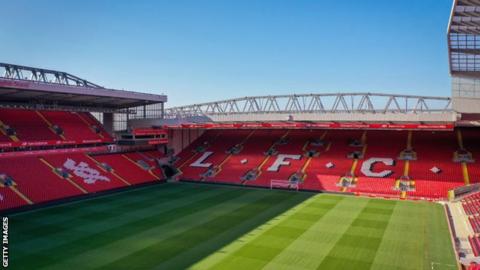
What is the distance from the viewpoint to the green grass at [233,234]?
17.4m

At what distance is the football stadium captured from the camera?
1873cm

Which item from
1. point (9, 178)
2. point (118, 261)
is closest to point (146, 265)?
point (118, 261)

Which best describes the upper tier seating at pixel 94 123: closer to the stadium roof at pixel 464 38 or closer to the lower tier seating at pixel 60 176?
the lower tier seating at pixel 60 176

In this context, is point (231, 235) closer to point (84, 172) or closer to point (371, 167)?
point (84, 172)

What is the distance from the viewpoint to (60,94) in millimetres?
33531

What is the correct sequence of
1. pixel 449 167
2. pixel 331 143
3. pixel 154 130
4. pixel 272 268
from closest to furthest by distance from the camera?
pixel 272 268 → pixel 449 167 → pixel 331 143 → pixel 154 130

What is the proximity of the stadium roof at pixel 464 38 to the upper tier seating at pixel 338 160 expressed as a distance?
7953 mm

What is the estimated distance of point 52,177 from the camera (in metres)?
31.6

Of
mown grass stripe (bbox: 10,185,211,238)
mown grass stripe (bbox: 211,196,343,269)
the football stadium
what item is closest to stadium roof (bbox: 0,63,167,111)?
the football stadium

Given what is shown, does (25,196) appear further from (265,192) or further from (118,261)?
(265,192)

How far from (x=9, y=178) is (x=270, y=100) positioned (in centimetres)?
3041

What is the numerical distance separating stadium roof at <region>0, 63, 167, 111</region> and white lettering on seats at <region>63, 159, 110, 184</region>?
6.34 metres

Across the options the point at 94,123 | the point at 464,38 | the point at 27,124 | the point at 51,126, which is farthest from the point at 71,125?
the point at 464,38

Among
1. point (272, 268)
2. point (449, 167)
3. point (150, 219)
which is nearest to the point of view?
point (272, 268)
